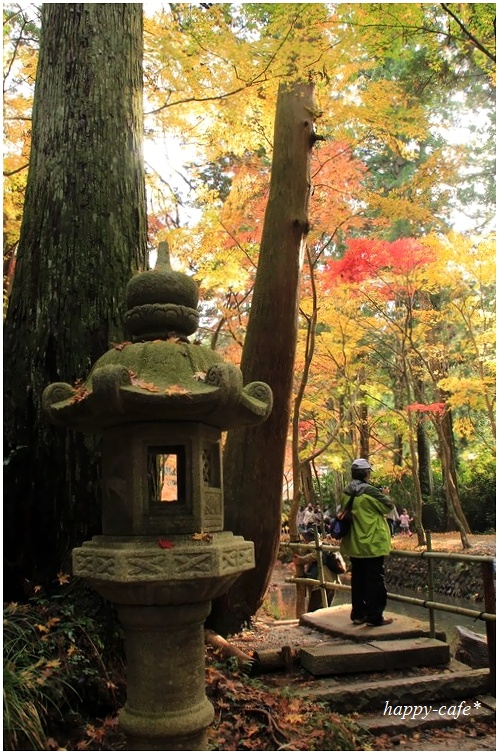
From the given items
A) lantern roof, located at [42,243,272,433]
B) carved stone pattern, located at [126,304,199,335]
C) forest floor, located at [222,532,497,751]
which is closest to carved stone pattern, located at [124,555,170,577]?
lantern roof, located at [42,243,272,433]

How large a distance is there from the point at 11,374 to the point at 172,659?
2530mm

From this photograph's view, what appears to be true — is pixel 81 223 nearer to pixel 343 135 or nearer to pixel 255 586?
pixel 255 586

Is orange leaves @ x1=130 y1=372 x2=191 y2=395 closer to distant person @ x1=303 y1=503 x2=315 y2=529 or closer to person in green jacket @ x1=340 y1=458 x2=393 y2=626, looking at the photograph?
person in green jacket @ x1=340 y1=458 x2=393 y2=626

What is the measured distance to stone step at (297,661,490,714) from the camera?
185 inches

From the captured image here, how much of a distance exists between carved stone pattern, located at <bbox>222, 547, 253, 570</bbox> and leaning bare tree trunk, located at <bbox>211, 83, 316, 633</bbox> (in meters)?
3.05

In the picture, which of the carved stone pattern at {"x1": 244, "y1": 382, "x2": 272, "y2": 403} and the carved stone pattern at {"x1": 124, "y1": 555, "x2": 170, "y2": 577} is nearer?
the carved stone pattern at {"x1": 124, "y1": 555, "x2": 170, "y2": 577}

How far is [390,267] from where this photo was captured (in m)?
13.6

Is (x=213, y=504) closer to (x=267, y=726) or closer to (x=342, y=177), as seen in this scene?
(x=267, y=726)

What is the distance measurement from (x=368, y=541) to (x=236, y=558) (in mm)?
2887

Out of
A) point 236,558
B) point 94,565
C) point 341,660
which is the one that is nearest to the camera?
point 94,565

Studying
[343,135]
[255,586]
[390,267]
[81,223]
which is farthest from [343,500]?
[390,267]

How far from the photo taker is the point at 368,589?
5.94m

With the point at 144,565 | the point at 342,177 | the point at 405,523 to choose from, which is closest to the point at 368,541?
the point at 144,565

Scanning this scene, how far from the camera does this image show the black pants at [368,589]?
5.84m
